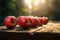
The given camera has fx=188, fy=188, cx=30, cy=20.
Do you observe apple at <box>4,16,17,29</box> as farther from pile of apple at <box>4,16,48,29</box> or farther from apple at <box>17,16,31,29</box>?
apple at <box>17,16,31,29</box>

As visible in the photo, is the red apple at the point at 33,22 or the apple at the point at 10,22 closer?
the apple at the point at 10,22

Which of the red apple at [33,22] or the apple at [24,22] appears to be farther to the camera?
the red apple at [33,22]

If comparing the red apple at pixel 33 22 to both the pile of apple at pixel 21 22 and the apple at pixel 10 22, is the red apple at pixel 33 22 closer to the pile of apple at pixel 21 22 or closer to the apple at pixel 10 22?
the pile of apple at pixel 21 22

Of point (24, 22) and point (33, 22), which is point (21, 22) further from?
point (33, 22)

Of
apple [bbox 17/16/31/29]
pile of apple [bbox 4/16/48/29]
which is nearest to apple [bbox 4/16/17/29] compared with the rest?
pile of apple [bbox 4/16/48/29]

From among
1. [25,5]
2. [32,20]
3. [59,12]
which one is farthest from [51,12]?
[32,20]

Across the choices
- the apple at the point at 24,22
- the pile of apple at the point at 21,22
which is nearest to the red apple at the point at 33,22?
the pile of apple at the point at 21,22

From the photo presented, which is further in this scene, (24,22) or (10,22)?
(10,22)

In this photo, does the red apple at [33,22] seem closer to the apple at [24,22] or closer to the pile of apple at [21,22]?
the pile of apple at [21,22]

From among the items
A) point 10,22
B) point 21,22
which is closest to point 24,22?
point 21,22
